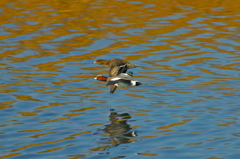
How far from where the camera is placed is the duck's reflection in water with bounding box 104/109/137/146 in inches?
411

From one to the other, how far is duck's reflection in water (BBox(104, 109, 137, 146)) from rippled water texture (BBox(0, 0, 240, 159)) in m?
0.02

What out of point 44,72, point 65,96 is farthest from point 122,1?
point 65,96

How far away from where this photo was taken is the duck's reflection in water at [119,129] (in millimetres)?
10440

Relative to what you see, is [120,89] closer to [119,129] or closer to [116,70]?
[116,70]

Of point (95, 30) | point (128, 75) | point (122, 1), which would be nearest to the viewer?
point (128, 75)

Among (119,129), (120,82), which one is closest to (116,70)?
(120,82)

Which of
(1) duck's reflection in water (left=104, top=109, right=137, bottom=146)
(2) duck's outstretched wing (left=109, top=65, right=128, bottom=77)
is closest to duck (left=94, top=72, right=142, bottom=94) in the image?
(2) duck's outstretched wing (left=109, top=65, right=128, bottom=77)

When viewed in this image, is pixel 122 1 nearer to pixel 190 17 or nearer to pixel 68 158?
pixel 190 17

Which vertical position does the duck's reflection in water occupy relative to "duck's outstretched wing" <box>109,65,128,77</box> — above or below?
below

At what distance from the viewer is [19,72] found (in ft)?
51.8

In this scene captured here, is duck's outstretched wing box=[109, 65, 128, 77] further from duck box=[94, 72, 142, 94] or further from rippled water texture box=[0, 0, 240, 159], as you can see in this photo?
rippled water texture box=[0, 0, 240, 159]

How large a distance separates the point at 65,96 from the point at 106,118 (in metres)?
2.06

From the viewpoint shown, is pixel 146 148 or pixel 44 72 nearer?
pixel 146 148

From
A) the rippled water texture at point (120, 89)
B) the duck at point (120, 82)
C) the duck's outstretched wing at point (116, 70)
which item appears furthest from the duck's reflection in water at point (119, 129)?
the duck's outstretched wing at point (116, 70)
